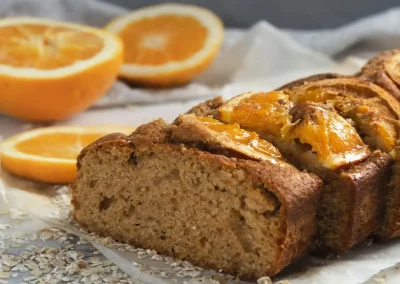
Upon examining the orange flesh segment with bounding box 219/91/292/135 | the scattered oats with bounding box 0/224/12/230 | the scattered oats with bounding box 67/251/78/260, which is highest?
the orange flesh segment with bounding box 219/91/292/135

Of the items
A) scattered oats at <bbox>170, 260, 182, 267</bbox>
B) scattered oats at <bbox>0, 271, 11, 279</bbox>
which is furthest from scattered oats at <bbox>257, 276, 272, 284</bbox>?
scattered oats at <bbox>0, 271, 11, 279</bbox>

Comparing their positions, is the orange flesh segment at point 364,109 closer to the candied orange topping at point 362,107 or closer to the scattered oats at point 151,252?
the candied orange topping at point 362,107

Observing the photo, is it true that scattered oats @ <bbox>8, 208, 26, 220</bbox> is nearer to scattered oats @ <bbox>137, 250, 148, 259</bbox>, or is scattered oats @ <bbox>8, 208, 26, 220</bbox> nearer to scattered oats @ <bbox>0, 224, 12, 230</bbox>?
scattered oats @ <bbox>0, 224, 12, 230</bbox>

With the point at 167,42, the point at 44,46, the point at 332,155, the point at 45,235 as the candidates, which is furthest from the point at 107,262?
the point at 167,42

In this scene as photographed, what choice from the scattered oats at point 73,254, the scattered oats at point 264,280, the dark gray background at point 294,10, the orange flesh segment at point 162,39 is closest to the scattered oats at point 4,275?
the scattered oats at point 73,254

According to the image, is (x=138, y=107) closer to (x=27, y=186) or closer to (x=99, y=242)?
(x=27, y=186)

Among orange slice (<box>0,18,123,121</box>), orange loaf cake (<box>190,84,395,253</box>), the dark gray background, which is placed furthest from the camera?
the dark gray background

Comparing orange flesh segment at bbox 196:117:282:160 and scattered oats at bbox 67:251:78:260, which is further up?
orange flesh segment at bbox 196:117:282:160
